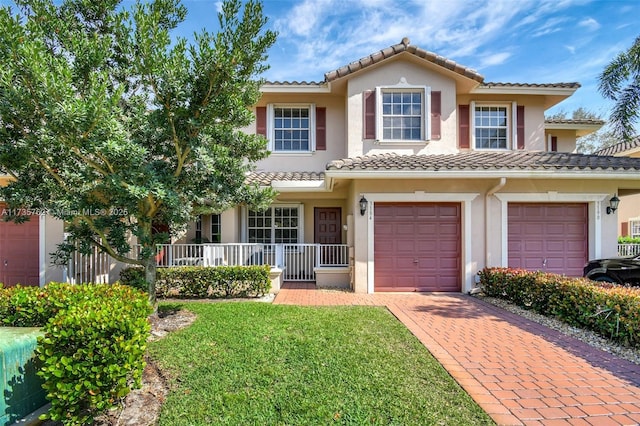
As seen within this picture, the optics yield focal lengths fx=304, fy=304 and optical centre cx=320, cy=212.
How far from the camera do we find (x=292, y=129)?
41.2 feet

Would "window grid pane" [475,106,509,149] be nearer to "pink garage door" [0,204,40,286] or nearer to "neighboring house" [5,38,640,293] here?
"neighboring house" [5,38,640,293]

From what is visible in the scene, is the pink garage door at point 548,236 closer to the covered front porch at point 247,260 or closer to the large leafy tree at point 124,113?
the covered front porch at point 247,260

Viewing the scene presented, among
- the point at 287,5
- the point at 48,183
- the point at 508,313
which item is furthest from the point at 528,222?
the point at 48,183

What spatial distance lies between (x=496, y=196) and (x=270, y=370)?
8607mm

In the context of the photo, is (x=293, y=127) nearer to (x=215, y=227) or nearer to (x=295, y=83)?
(x=295, y=83)

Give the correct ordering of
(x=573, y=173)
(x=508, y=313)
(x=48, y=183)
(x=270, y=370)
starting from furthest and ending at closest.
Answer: (x=573, y=173)
(x=508, y=313)
(x=48, y=183)
(x=270, y=370)

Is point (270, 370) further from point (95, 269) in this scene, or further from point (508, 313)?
point (95, 269)

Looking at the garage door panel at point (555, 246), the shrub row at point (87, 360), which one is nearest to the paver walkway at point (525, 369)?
the garage door panel at point (555, 246)

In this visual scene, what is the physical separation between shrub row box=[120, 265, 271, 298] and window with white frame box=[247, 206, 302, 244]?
3.70 metres

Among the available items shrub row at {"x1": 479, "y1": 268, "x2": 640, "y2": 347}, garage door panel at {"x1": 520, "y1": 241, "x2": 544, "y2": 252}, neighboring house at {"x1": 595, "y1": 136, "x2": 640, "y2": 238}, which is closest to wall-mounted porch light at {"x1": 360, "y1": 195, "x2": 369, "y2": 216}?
shrub row at {"x1": 479, "y1": 268, "x2": 640, "y2": 347}

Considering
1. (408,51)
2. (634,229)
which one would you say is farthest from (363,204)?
(634,229)

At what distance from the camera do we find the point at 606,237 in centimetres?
953

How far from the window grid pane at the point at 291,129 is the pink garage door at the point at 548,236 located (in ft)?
26.1

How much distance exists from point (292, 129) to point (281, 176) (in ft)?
7.89
